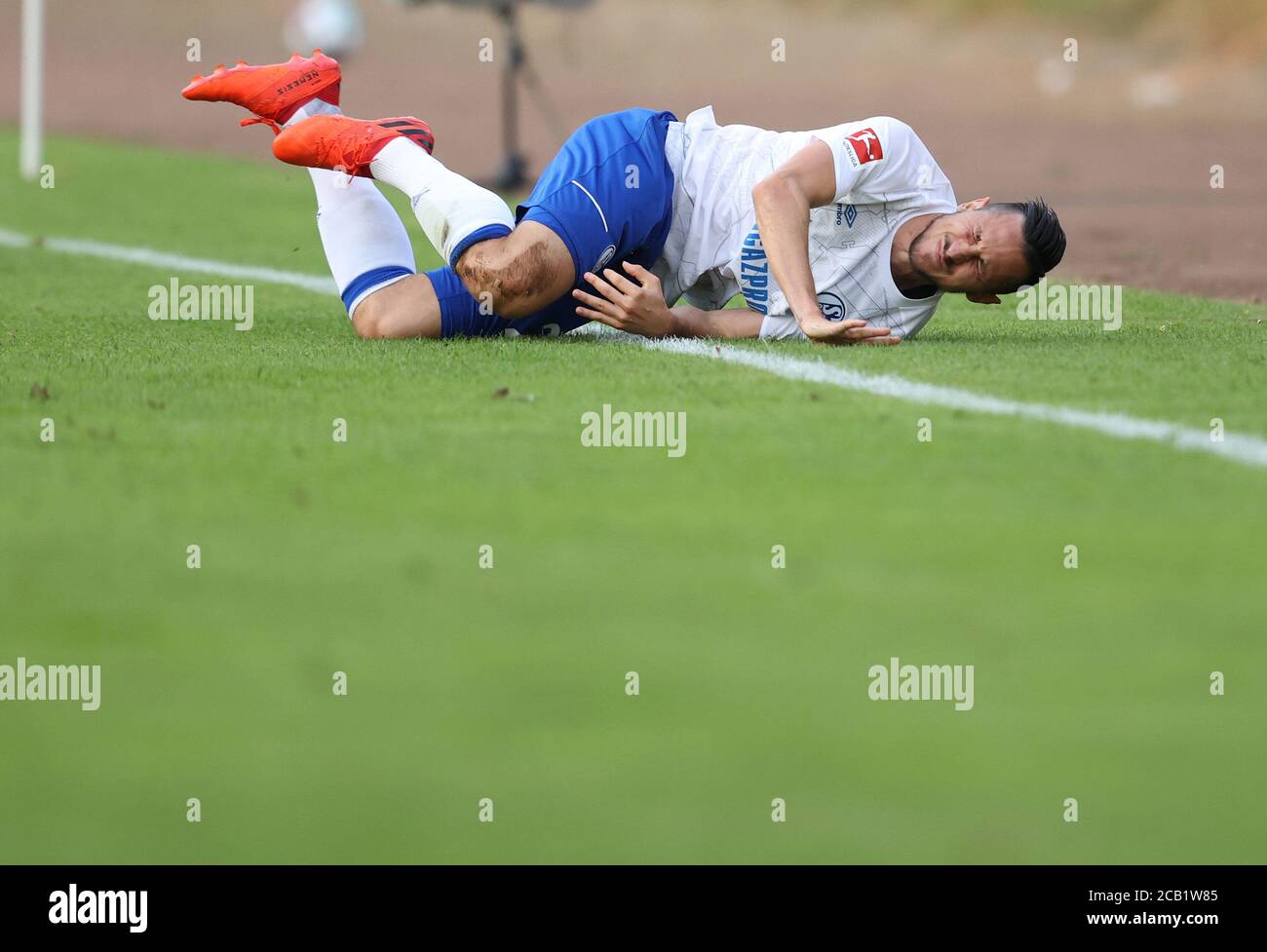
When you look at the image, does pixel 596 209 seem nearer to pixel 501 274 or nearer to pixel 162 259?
pixel 501 274

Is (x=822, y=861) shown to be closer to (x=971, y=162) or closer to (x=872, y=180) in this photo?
(x=872, y=180)

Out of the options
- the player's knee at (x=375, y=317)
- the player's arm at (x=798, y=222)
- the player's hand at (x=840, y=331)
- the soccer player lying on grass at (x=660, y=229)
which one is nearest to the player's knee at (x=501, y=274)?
the soccer player lying on grass at (x=660, y=229)

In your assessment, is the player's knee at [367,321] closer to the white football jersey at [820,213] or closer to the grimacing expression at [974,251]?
the white football jersey at [820,213]

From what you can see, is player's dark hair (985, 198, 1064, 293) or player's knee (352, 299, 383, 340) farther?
player's knee (352, 299, 383, 340)

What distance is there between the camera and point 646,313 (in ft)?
19.2

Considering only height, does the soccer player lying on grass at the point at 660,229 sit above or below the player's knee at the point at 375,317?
above

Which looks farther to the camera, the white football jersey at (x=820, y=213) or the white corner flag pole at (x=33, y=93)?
the white corner flag pole at (x=33, y=93)

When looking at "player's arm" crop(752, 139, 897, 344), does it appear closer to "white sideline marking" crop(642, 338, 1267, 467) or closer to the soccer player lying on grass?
the soccer player lying on grass

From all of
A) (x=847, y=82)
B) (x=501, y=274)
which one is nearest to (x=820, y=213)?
(x=501, y=274)

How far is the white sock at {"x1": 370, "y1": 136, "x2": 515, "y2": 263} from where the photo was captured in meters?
5.78

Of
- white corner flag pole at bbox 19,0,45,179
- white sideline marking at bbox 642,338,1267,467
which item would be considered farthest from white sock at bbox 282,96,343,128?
white corner flag pole at bbox 19,0,45,179

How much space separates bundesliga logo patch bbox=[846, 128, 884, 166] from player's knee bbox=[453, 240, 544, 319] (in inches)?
38.7

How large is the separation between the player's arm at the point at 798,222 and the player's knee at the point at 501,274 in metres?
0.70

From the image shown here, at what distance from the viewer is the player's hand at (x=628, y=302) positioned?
5801 millimetres
